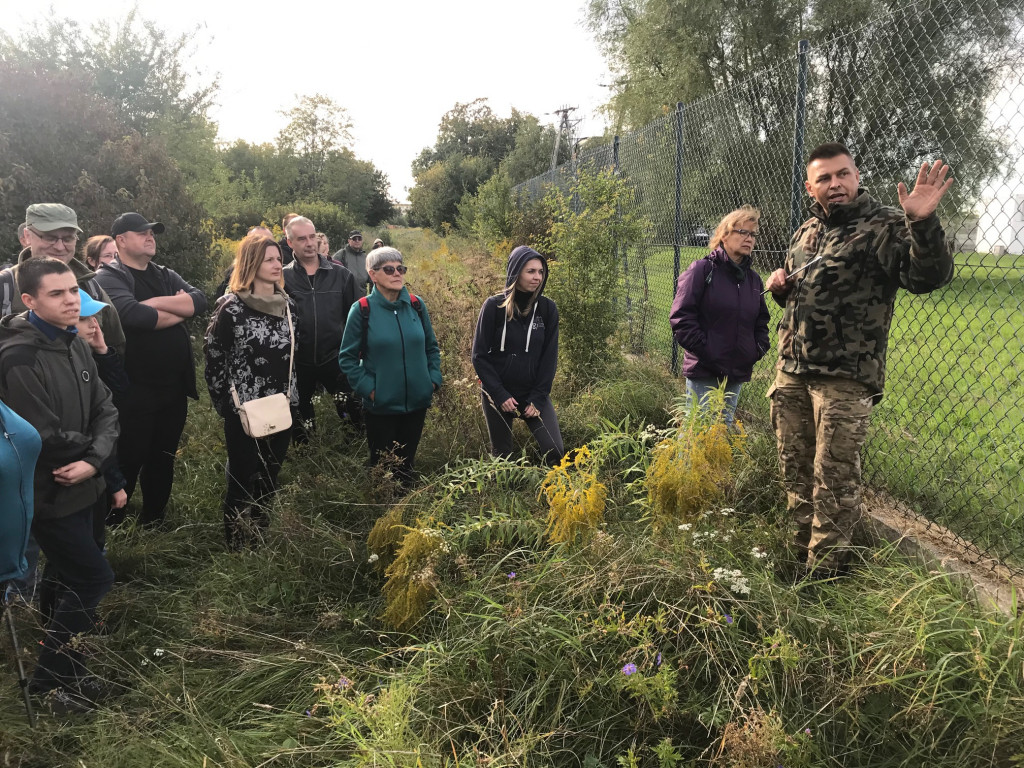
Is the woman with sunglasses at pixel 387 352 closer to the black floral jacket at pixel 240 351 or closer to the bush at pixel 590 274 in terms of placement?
the black floral jacket at pixel 240 351

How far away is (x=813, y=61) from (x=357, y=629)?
4859 mm

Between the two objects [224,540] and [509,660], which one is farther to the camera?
[224,540]

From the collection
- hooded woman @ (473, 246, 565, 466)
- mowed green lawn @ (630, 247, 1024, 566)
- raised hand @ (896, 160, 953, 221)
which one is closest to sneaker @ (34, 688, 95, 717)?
hooded woman @ (473, 246, 565, 466)

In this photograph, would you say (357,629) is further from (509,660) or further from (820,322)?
(820,322)

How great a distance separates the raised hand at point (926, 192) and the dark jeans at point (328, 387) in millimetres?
3855

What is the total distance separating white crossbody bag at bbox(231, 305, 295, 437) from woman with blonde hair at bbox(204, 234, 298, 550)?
2.4 inches

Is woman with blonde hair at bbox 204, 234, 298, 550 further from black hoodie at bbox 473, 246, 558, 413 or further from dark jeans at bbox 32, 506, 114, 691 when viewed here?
black hoodie at bbox 473, 246, 558, 413

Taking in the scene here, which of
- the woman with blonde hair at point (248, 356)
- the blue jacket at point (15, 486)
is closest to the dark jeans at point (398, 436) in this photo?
the woman with blonde hair at point (248, 356)

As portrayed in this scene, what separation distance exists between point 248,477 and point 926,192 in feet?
12.1

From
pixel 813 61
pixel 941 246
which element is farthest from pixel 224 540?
pixel 813 61

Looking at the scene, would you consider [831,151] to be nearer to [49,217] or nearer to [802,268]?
[802,268]

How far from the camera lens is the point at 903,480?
3.59m

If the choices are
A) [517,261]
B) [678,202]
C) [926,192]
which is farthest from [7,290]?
[678,202]

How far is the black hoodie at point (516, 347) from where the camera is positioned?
392 centimetres
